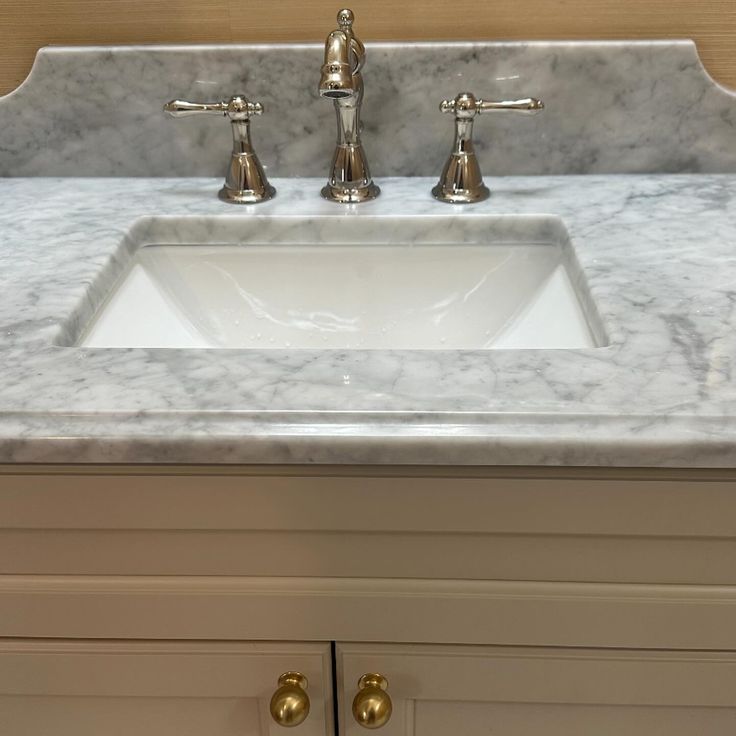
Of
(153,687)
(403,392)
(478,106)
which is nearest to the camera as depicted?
(403,392)

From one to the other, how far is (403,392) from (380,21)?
506 millimetres

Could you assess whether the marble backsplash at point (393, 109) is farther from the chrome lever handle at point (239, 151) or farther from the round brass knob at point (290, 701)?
the round brass knob at point (290, 701)

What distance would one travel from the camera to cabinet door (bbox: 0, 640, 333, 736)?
632mm

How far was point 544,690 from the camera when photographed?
64 cm

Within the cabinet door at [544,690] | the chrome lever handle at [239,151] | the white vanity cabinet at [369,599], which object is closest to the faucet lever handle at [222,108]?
the chrome lever handle at [239,151]

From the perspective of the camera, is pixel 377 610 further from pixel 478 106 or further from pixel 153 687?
pixel 478 106

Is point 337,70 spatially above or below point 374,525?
above

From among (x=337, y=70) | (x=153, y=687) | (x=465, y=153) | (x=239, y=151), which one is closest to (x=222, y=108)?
(x=239, y=151)

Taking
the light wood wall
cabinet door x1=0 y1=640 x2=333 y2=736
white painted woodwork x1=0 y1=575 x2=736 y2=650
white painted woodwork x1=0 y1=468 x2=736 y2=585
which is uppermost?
the light wood wall

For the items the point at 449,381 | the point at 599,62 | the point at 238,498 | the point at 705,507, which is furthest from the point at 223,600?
the point at 599,62

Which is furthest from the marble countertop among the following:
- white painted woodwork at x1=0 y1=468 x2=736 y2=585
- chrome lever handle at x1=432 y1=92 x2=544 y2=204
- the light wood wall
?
the light wood wall

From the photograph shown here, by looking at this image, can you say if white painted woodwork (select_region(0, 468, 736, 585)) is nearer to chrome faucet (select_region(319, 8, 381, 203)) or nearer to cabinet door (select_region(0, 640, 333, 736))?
cabinet door (select_region(0, 640, 333, 736))

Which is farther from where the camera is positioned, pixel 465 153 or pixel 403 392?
pixel 465 153

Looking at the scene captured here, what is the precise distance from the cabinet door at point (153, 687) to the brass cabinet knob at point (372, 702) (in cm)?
3
